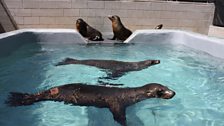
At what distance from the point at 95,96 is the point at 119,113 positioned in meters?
0.46

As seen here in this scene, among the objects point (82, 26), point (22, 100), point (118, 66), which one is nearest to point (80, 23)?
point (82, 26)

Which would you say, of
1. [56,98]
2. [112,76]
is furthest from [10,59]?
[56,98]

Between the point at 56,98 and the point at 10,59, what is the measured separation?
9.54 ft

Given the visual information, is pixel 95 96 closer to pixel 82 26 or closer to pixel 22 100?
pixel 22 100

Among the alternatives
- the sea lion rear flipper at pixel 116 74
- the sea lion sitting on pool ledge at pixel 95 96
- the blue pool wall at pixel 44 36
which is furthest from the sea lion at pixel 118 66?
the blue pool wall at pixel 44 36

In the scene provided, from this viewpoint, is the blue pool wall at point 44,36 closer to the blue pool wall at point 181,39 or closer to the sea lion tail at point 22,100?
the blue pool wall at point 181,39

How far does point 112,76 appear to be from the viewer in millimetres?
5965

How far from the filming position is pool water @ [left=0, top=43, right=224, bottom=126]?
175 inches

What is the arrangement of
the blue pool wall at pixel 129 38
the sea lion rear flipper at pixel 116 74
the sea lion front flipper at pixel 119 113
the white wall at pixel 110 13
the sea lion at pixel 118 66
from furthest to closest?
1. the white wall at pixel 110 13
2. the blue pool wall at pixel 129 38
3. the sea lion at pixel 118 66
4. the sea lion rear flipper at pixel 116 74
5. the sea lion front flipper at pixel 119 113

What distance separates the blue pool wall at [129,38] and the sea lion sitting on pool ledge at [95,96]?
2812mm

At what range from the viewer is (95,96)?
4402 mm

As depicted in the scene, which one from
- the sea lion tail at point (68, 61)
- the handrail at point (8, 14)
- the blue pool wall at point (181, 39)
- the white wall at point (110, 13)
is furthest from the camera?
the white wall at point (110, 13)

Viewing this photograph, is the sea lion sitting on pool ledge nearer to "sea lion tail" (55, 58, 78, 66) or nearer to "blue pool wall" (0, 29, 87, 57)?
"sea lion tail" (55, 58, 78, 66)

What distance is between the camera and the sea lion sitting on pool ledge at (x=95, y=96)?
14.4 ft
